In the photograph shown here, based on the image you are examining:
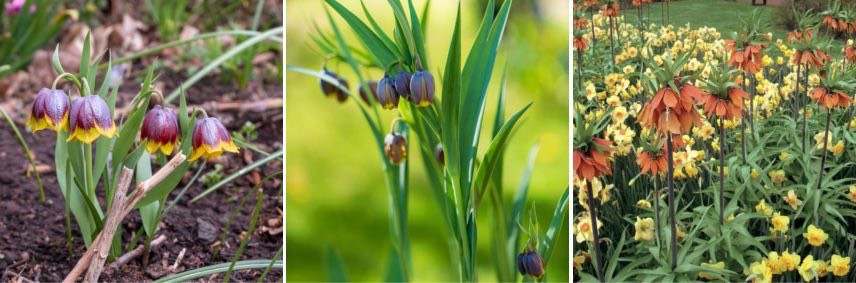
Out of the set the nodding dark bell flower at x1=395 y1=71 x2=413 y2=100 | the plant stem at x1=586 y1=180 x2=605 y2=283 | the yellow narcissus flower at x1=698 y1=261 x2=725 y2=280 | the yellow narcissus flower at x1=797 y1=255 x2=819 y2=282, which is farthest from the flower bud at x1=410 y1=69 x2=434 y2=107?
the yellow narcissus flower at x1=797 y1=255 x2=819 y2=282

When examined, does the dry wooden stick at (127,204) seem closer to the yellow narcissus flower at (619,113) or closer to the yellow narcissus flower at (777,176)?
the yellow narcissus flower at (619,113)

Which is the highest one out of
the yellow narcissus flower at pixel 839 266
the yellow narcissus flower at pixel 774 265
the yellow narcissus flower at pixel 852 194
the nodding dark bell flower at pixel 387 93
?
the nodding dark bell flower at pixel 387 93

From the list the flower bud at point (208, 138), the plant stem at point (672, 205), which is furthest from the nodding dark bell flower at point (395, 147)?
the plant stem at point (672, 205)

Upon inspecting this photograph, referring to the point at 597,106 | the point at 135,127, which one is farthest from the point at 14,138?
the point at 597,106

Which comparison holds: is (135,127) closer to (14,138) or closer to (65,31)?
(14,138)

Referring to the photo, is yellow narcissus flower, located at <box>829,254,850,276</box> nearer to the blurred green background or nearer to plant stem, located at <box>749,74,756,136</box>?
plant stem, located at <box>749,74,756,136</box>
